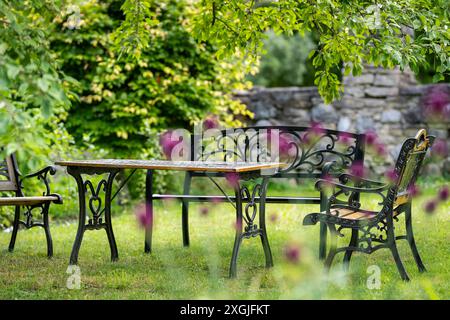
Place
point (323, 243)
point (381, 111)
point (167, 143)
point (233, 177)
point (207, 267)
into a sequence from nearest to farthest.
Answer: point (233, 177), point (207, 267), point (323, 243), point (167, 143), point (381, 111)

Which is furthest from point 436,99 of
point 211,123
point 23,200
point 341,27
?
point 23,200

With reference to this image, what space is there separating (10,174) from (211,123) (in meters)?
3.32

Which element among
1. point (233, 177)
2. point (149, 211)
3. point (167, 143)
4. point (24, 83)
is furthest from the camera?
point (167, 143)

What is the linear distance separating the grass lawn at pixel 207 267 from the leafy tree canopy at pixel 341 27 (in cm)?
138

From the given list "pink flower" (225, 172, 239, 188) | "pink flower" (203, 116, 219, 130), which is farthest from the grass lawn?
"pink flower" (203, 116, 219, 130)

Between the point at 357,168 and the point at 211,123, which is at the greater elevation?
the point at 211,123

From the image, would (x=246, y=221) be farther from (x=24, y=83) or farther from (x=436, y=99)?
(x=436, y=99)

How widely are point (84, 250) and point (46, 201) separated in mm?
607

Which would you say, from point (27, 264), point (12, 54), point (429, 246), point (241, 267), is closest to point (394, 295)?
point (241, 267)

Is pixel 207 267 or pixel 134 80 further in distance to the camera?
pixel 134 80

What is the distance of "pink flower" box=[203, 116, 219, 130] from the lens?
8472 millimetres

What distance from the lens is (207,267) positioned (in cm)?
495

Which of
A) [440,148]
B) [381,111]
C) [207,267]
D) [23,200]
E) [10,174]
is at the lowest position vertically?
[207,267]
